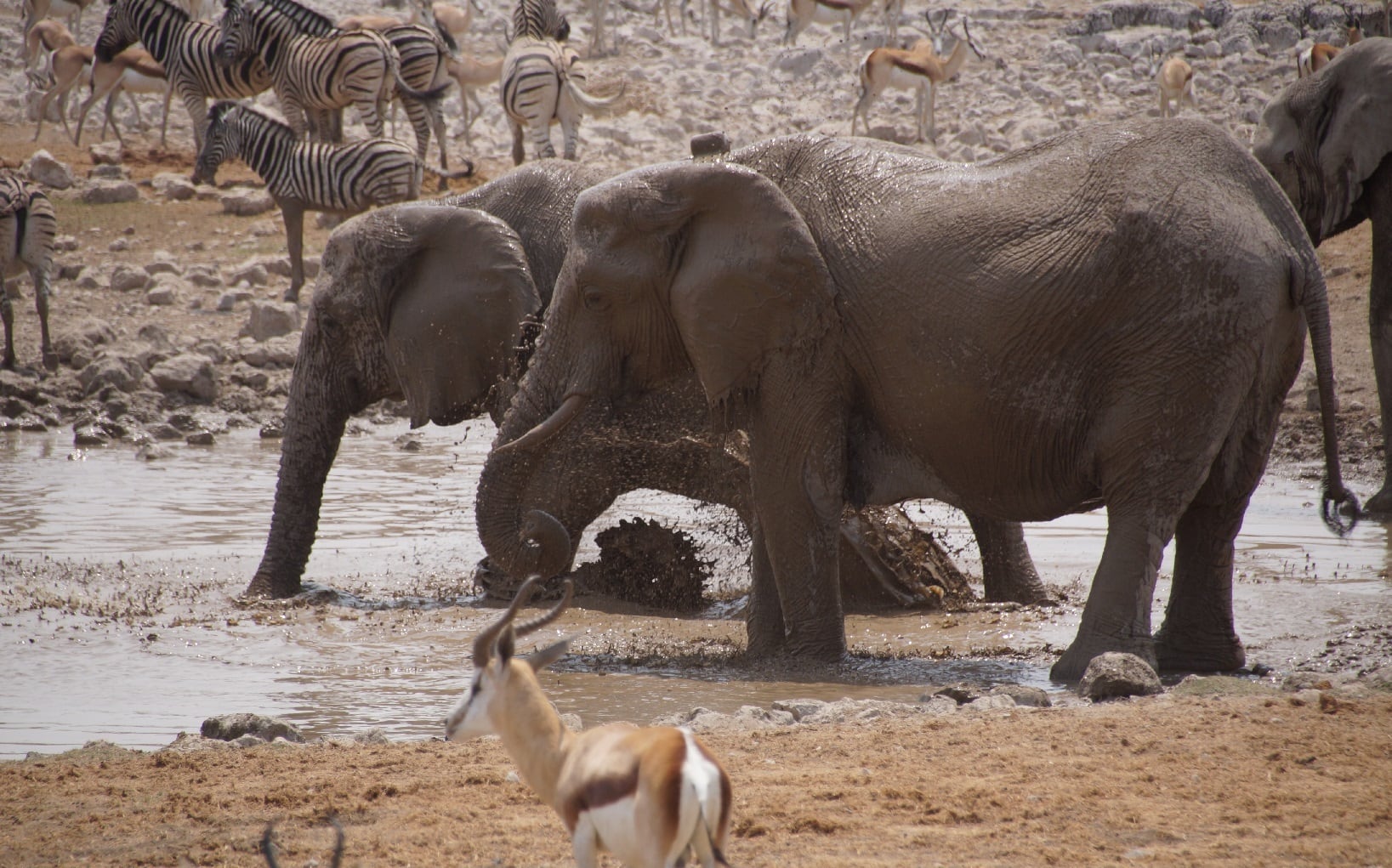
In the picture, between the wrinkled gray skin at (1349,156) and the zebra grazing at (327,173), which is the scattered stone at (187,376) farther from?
the wrinkled gray skin at (1349,156)

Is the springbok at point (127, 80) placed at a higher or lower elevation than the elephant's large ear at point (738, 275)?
lower

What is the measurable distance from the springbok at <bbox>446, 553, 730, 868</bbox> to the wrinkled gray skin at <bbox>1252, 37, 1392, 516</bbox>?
737 centimetres

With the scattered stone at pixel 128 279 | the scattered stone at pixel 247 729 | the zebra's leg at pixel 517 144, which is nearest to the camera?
the scattered stone at pixel 247 729

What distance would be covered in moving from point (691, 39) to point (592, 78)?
344cm

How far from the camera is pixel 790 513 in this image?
249 inches

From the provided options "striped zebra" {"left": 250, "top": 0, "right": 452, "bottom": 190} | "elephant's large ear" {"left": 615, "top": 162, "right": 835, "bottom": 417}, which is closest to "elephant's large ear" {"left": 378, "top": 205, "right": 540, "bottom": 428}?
"elephant's large ear" {"left": 615, "top": 162, "right": 835, "bottom": 417}

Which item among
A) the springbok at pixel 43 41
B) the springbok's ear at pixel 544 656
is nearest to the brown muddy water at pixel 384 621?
the springbok's ear at pixel 544 656

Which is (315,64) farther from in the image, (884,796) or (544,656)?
(544,656)

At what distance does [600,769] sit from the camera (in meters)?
3.30

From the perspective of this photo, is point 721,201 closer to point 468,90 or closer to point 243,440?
point 243,440

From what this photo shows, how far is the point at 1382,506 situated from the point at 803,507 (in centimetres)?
482

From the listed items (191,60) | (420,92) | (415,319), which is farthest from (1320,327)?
(191,60)

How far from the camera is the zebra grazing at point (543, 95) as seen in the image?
19.6 m

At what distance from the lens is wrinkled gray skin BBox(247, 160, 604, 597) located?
822 centimetres
